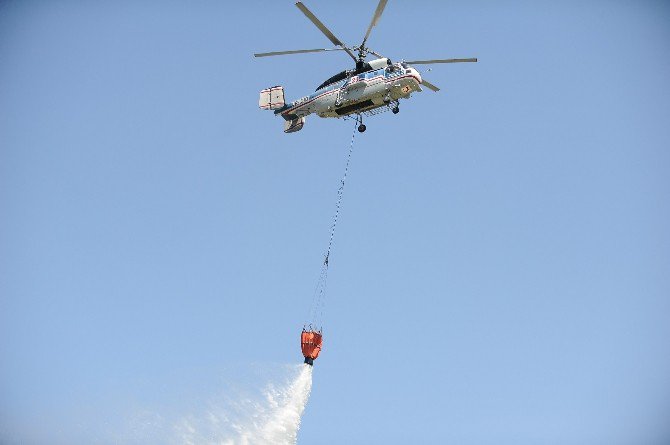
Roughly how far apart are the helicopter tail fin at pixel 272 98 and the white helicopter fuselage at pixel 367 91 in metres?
4.40

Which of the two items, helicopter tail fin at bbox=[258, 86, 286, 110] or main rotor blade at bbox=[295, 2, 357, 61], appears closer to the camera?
main rotor blade at bbox=[295, 2, 357, 61]

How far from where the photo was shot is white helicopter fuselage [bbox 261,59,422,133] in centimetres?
4291

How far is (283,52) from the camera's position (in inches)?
1736

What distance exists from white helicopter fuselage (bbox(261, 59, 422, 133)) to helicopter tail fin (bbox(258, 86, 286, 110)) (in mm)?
4403

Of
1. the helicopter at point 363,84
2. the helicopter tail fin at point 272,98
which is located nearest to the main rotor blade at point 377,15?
the helicopter at point 363,84

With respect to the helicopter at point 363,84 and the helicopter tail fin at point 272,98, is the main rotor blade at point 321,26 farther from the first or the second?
the helicopter tail fin at point 272,98

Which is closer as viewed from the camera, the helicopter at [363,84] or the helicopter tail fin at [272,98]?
the helicopter at [363,84]

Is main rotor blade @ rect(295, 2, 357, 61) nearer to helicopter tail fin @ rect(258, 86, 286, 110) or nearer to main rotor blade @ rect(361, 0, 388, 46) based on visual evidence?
main rotor blade @ rect(361, 0, 388, 46)

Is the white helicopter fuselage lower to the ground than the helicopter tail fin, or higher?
lower

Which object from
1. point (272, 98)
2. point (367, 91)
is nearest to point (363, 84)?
point (367, 91)

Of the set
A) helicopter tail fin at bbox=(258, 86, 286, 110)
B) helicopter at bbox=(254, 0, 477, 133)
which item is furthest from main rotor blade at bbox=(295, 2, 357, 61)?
helicopter tail fin at bbox=(258, 86, 286, 110)

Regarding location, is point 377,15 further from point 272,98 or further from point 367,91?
point 272,98

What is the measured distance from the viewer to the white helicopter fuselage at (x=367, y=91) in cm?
4291

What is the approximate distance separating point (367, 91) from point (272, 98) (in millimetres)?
9941
